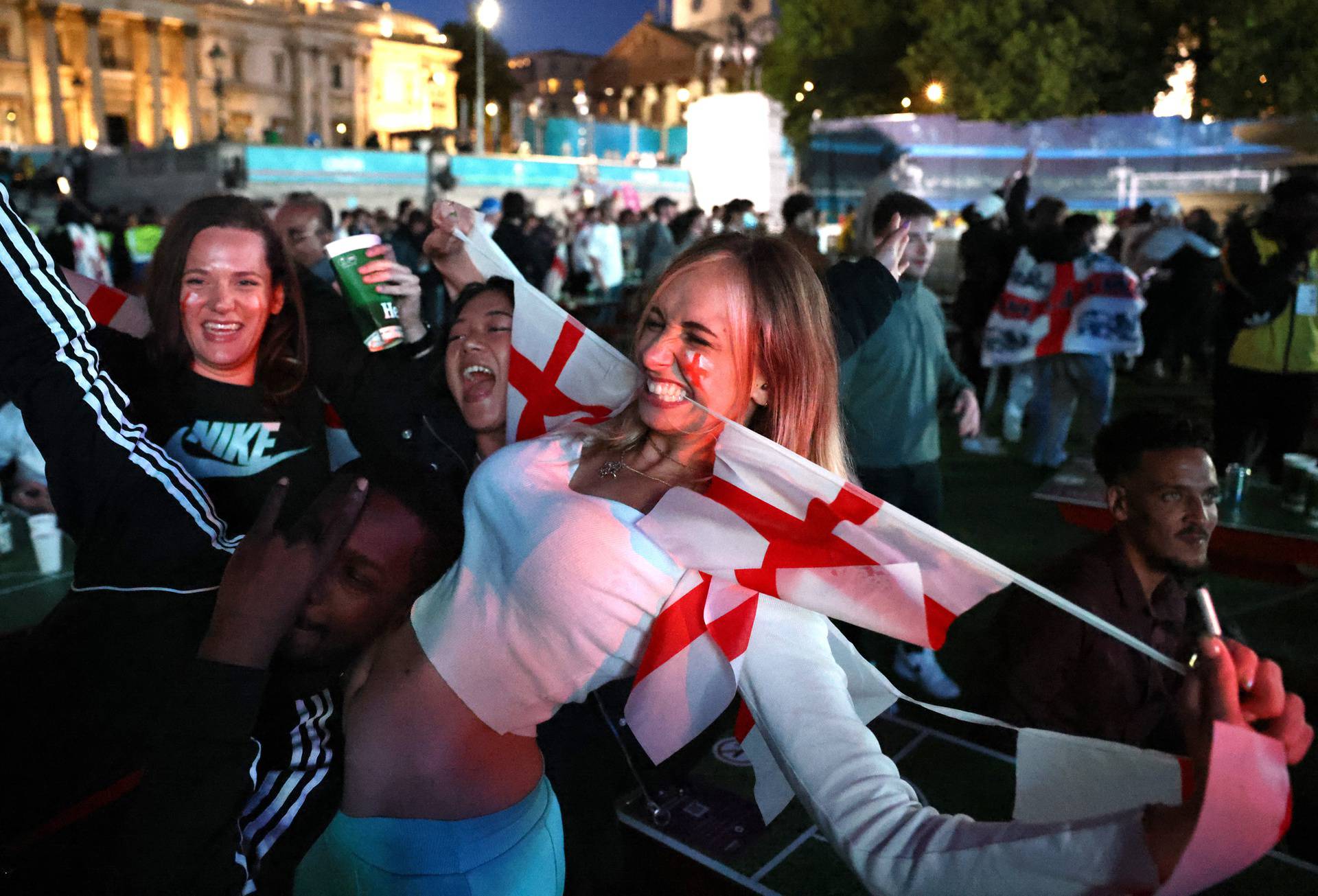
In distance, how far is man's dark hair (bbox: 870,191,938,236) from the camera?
3537mm

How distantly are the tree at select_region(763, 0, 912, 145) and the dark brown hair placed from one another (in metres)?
31.6

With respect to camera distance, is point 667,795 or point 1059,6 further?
point 1059,6

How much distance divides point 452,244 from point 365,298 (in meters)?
0.28

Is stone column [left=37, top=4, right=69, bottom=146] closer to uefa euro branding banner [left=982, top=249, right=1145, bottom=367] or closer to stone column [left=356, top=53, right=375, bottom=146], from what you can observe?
stone column [left=356, top=53, right=375, bottom=146]

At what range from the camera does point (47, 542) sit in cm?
379

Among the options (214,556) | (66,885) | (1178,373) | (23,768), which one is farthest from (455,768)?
(1178,373)

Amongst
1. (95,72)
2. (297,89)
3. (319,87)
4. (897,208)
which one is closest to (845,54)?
(897,208)

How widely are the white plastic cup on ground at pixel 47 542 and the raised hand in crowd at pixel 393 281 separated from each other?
1932mm

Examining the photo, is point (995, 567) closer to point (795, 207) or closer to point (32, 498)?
point (32, 498)

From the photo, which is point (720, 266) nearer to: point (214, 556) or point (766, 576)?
point (766, 576)

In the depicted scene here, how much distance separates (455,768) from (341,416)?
1.40m

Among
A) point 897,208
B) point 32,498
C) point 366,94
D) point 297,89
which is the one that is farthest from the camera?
point 366,94

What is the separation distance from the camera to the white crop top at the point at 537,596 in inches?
55.6

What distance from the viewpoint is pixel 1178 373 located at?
1155 cm
